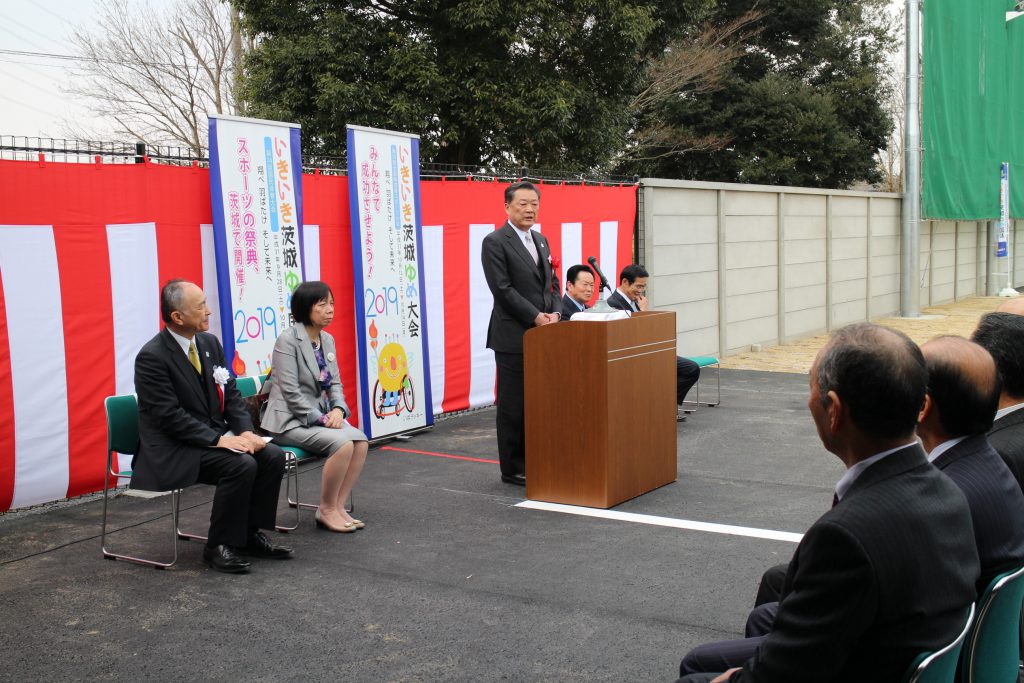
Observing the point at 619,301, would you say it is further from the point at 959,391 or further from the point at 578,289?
the point at 959,391

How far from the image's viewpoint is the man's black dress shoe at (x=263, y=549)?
4508mm

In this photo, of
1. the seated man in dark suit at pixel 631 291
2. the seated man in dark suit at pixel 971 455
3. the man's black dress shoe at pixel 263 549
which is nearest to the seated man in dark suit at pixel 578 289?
the seated man in dark suit at pixel 631 291

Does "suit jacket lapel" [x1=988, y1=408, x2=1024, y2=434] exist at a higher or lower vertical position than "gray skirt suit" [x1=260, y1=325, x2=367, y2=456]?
higher

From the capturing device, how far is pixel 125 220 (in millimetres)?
5562

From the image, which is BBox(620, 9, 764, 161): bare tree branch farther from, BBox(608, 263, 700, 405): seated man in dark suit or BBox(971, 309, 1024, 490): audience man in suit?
BBox(971, 309, 1024, 490): audience man in suit

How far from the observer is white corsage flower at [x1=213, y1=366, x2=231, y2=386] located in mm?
4527

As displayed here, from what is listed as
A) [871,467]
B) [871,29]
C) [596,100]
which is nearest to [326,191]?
[871,467]

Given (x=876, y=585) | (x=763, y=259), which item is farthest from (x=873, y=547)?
(x=763, y=259)

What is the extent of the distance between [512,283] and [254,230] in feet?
5.53

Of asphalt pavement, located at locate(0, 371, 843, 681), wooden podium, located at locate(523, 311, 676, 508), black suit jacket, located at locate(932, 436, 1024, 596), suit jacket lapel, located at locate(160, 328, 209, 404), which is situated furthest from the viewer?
wooden podium, located at locate(523, 311, 676, 508)

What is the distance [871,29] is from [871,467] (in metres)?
27.7

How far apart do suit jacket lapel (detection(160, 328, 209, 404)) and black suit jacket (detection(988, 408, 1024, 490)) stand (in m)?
3.32

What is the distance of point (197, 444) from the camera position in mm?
4340

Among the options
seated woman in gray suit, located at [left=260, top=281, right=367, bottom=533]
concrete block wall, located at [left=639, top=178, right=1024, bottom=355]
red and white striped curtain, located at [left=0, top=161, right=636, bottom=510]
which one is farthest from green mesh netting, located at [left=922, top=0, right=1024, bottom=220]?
seated woman in gray suit, located at [left=260, top=281, right=367, bottom=533]
